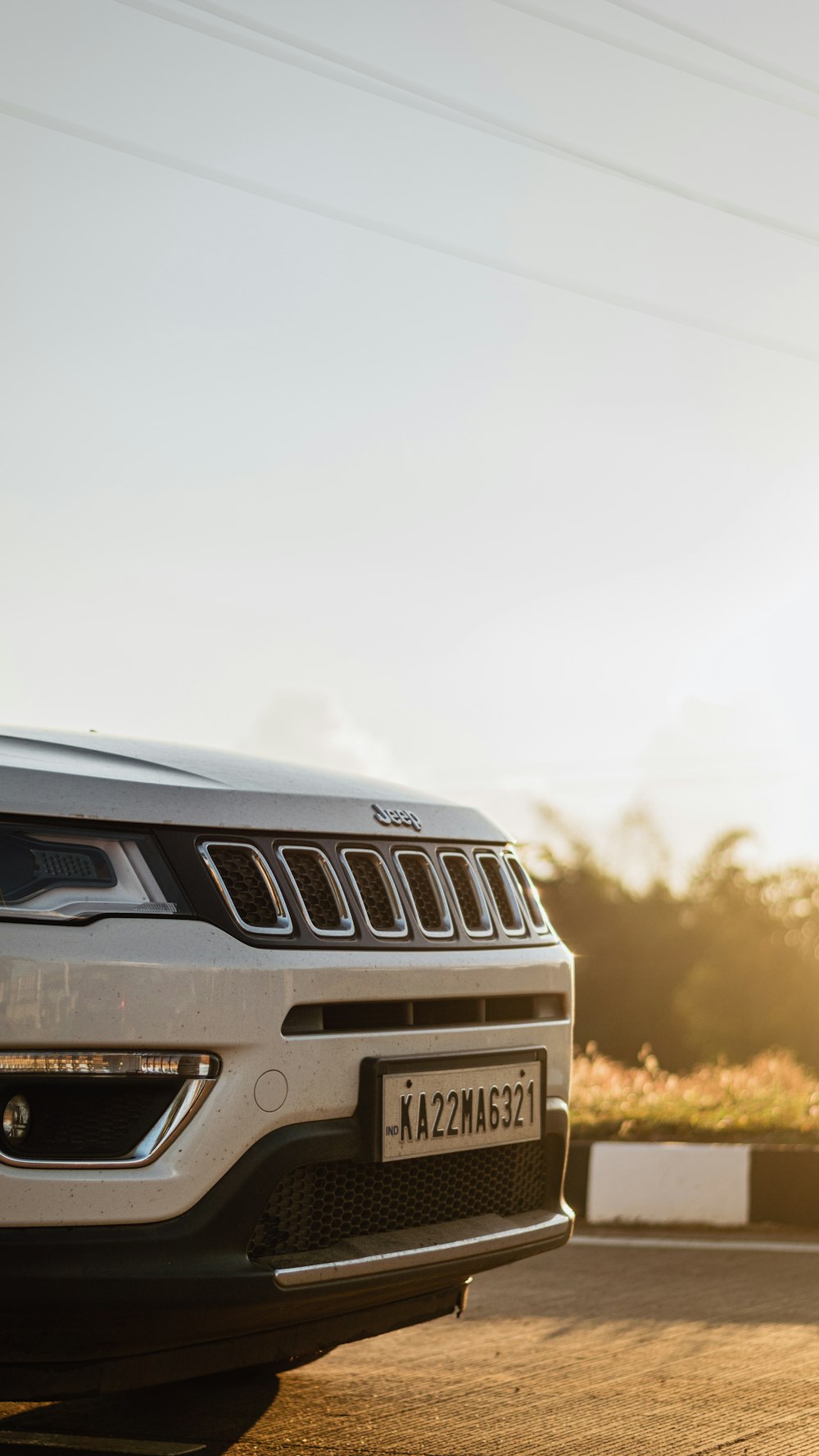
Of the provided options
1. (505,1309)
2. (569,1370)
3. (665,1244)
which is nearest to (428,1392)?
(569,1370)

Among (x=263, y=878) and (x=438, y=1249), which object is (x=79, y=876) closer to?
(x=263, y=878)

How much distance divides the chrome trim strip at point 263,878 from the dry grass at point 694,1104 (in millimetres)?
5454

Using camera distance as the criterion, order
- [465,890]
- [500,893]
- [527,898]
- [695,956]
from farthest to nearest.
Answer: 1. [695,956]
2. [527,898]
3. [500,893]
4. [465,890]

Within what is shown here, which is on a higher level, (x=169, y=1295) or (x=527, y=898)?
(x=527, y=898)

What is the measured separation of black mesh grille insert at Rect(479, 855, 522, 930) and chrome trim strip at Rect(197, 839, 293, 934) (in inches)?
28.3

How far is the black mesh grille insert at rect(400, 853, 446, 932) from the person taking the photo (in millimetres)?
3070

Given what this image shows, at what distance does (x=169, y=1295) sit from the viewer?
2.45 m

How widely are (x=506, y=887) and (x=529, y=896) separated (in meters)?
0.13

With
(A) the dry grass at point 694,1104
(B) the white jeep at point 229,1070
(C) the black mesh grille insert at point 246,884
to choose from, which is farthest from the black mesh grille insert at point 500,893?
(A) the dry grass at point 694,1104

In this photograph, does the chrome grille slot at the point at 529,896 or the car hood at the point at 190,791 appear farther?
the chrome grille slot at the point at 529,896

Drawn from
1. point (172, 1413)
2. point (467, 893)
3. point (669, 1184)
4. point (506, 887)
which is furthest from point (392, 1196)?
point (669, 1184)

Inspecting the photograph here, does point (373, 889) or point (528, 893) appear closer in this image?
point (373, 889)

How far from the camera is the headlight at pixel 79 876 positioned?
2.47 m

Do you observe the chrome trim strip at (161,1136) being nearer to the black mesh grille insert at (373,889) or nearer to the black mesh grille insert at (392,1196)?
the black mesh grille insert at (392,1196)
